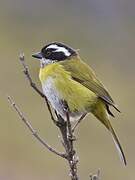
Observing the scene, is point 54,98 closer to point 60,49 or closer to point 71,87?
point 71,87

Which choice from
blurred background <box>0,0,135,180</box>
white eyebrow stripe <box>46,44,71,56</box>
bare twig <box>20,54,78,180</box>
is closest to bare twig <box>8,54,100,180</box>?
bare twig <box>20,54,78,180</box>

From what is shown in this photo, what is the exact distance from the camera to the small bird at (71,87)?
5.70m

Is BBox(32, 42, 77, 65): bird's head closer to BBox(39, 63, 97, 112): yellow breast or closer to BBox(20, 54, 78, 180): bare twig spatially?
BBox(39, 63, 97, 112): yellow breast

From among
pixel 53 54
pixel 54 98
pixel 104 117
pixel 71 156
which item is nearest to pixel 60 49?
pixel 53 54

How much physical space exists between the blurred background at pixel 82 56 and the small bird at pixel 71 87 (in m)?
5.69

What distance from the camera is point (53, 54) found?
19.7ft

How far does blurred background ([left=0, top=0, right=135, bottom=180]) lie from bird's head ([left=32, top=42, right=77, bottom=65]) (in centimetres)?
566

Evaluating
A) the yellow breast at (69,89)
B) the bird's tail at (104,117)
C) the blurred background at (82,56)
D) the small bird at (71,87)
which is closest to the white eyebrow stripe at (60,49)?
the small bird at (71,87)

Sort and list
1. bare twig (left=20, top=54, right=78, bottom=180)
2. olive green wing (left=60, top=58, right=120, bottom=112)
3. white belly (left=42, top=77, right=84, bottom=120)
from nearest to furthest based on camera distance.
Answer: bare twig (left=20, top=54, right=78, bottom=180), white belly (left=42, top=77, right=84, bottom=120), olive green wing (left=60, top=58, right=120, bottom=112)

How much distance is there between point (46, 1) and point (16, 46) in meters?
2.79

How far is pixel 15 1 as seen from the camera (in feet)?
74.1

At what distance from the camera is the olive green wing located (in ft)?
19.2
